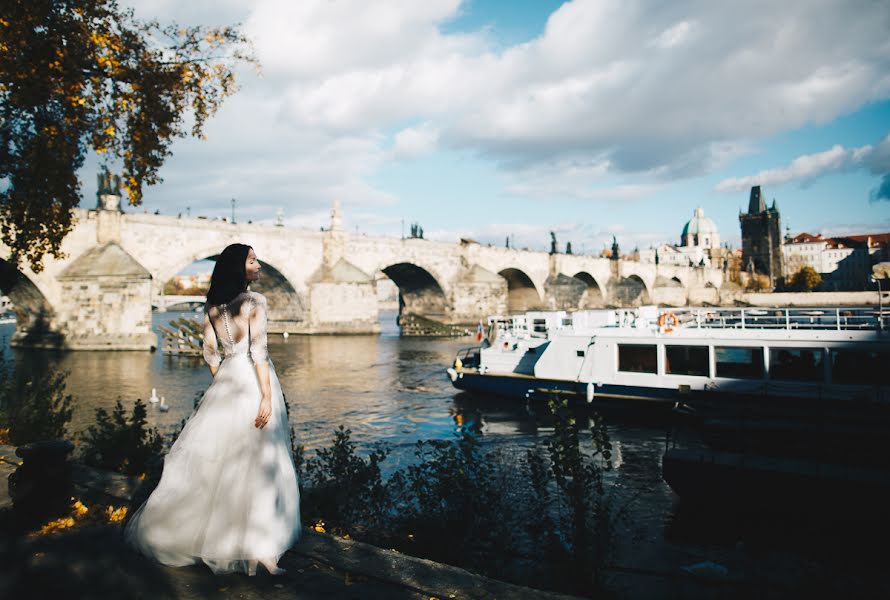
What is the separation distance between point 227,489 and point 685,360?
14150mm

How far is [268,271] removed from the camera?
4703 centimetres

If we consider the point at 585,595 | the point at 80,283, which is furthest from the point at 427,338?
the point at 585,595

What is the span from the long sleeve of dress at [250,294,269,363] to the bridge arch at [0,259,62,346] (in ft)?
111

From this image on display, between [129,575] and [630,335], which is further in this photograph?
[630,335]

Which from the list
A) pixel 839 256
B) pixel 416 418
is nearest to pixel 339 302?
pixel 416 418

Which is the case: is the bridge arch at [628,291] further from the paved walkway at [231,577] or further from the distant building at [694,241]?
the paved walkway at [231,577]

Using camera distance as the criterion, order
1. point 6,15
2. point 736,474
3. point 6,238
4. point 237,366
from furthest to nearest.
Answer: point 6,238 < point 736,474 < point 6,15 < point 237,366

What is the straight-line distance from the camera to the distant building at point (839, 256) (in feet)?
418

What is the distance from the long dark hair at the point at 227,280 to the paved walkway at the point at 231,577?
181 centimetres

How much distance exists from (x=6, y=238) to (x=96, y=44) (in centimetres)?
372

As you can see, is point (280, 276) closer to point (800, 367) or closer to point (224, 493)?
point (800, 367)

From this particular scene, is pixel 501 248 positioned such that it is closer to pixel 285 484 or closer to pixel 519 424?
pixel 519 424

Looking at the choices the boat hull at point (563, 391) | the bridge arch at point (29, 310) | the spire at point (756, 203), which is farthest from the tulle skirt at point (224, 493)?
the spire at point (756, 203)

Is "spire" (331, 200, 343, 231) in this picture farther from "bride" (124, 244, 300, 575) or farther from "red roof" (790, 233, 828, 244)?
"red roof" (790, 233, 828, 244)
